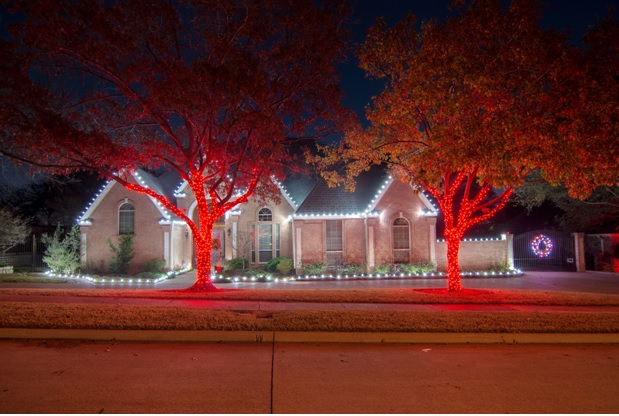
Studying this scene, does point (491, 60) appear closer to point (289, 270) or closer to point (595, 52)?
point (595, 52)

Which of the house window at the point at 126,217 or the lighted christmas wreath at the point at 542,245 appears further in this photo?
the lighted christmas wreath at the point at 542,245

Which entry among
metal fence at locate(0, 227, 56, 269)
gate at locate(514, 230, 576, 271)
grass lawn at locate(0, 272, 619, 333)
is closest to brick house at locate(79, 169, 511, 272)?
gate at locate(514, 230, 576, 271)

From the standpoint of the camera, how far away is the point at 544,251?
26938 mm

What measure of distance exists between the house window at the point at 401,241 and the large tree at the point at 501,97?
10.1 m

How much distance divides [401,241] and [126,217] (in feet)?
48.0

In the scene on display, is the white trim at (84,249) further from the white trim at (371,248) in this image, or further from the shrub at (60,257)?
the white trim at (371,248)

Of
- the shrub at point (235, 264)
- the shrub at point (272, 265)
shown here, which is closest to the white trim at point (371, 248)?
the shrub at point (272, 265)

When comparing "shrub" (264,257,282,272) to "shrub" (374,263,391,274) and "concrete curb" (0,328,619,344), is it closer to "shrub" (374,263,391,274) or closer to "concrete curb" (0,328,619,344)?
"shrub" (374,263,391,274)

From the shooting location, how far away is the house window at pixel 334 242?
2420 centimetres

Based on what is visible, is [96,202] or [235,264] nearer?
[235,264]

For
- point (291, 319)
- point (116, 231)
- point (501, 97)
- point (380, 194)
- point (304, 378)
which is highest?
point (501, 97)

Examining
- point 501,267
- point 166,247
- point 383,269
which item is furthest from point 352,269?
point 166,247

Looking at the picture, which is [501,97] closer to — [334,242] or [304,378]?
[304,378]

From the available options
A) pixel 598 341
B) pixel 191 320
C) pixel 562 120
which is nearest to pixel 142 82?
pixel 191 320
